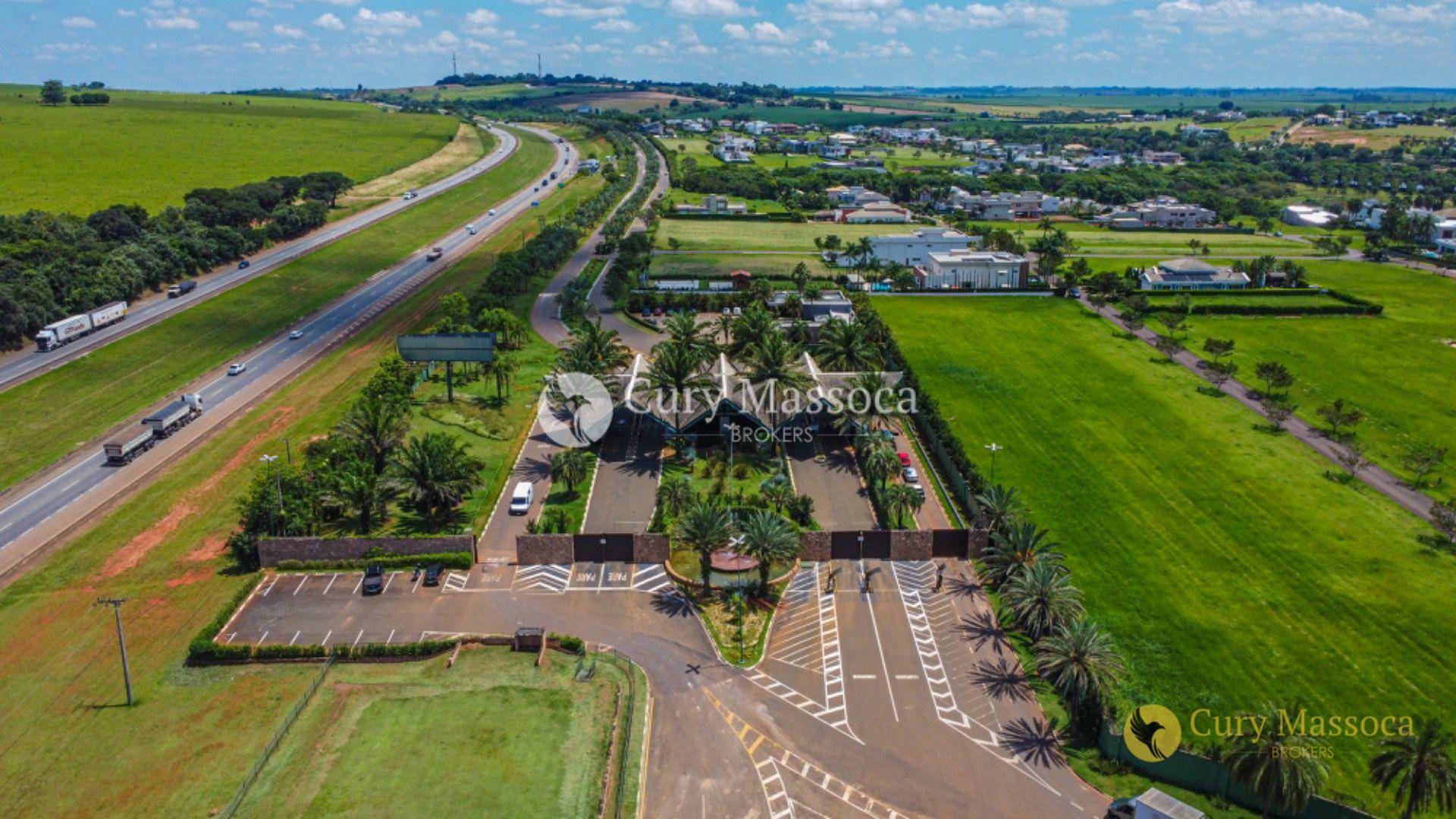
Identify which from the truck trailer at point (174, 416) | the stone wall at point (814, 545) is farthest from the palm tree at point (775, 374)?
the truck trailer at point (174, 416)

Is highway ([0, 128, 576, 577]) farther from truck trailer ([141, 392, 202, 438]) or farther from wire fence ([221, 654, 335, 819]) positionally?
wire fence ([221, 654, 335, 819])

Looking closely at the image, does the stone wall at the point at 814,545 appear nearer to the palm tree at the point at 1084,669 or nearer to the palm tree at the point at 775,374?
the palm tree at the point at 1084,669

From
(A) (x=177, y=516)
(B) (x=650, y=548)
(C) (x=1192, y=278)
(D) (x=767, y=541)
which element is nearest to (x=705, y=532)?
(D) (x=767, y=541)

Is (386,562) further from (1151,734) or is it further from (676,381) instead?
(1151,734)

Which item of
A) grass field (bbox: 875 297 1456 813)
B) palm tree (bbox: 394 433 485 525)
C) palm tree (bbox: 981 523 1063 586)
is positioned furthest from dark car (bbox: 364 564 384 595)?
grass field (bbox: 875 297 1456 813)

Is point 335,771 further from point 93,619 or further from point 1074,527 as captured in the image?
point 1074,527
